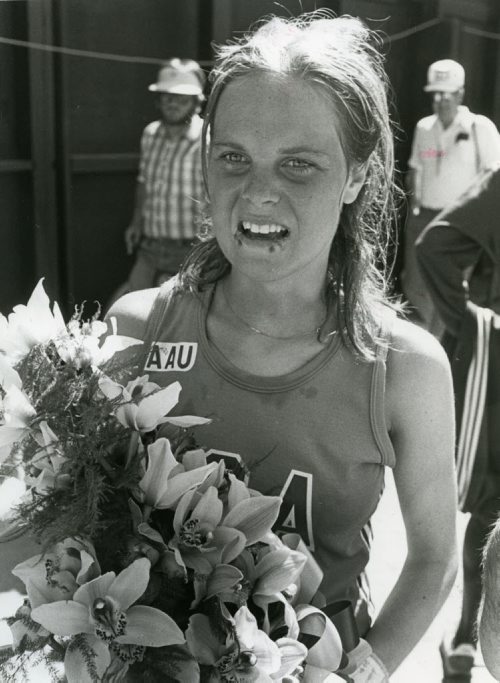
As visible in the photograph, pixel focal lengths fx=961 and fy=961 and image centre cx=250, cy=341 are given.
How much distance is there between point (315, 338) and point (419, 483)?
0.79ft

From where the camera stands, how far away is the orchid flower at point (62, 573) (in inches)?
38.2

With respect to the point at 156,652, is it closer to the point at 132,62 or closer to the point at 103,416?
the point at 103,416

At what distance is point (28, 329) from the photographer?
43.3 inches

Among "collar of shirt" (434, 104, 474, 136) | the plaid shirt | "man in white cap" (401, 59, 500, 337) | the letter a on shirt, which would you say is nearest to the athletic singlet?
the letter a on shirt

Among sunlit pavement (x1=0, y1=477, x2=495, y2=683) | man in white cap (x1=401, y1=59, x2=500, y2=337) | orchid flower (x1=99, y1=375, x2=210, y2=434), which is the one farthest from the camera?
man in white cap (x1=401, y1=59, x2=500, y2=337)

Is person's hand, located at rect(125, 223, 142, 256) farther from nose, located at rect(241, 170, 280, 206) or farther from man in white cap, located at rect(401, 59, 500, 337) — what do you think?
nose, located at rect(241, 170, 280, 206)

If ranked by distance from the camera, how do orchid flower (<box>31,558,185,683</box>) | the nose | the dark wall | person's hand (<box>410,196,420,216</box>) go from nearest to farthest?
1. orchid flower (<box>31,558,185,683</box>)
2. the nose
3. the dark wall
4. person's hand (<box>410,196,420,216</box>)

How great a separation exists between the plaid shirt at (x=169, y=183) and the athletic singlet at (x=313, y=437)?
256cm

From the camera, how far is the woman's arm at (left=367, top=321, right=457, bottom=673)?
1.26 m

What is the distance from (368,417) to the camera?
1239mm

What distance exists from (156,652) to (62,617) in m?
0.10

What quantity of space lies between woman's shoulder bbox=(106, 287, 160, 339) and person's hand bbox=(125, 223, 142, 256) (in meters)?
2.47

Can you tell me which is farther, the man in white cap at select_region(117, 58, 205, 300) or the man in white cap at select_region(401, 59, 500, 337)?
the man in white cap at select_region(117, 58, 205, 300)

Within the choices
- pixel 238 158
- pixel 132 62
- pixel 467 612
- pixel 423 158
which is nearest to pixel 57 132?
pixel 132 62
